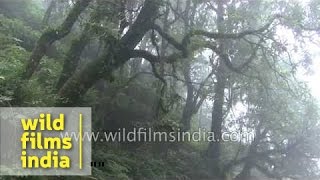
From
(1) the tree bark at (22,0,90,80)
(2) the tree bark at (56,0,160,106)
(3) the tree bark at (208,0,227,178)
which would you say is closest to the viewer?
(1) the tree bark at (22,0,90,80)

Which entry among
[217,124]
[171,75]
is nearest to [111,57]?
[171,75]

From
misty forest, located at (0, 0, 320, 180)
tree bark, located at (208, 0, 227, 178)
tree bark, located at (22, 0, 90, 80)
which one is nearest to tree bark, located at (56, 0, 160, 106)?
misty forest, located at (0, 0, 320, 180)

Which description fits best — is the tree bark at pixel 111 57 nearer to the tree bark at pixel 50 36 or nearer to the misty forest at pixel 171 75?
the misty forest at pixel 171 75

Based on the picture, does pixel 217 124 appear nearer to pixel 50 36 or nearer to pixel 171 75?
pixel 171 75

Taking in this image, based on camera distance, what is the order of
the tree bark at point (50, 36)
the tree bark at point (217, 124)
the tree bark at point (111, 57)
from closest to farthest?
the tree bark at point (50, 36)
the tree bark at point (111, 57)
the tree bark at point (217, 124)

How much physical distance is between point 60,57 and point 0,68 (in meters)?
8.12

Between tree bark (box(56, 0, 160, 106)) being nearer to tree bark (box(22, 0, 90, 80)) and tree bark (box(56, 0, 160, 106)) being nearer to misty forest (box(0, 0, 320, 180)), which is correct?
misty forest (box(0, 0, 320, 180))

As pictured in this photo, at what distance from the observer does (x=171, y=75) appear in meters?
13.3

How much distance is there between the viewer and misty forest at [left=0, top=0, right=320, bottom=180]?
38.3ft

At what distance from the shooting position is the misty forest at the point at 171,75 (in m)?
11.7

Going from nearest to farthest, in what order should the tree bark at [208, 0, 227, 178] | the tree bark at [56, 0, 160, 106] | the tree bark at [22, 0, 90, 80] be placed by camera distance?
the tree bark at [22, 0, 90, 80], the tree bark at [56, 0, 160, 106], the tree bark at [208, 0, 227, 178]

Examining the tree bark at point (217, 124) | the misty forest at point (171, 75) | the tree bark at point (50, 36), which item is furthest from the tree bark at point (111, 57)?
the tree bark at point (217, 124)

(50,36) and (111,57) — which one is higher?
(50,36)

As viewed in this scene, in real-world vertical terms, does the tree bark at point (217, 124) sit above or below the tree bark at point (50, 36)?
below
